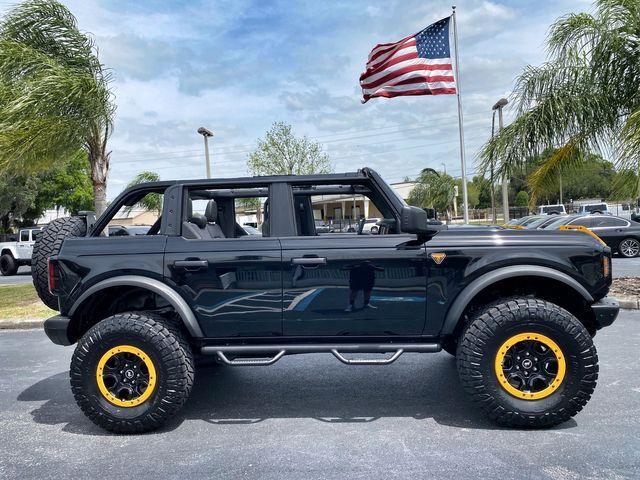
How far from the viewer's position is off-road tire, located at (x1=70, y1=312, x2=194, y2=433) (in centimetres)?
384

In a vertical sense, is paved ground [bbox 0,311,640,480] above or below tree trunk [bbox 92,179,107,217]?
below

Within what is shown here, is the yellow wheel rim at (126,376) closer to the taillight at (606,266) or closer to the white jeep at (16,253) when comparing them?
the taillight at (606,266)

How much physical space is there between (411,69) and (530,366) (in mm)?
8597

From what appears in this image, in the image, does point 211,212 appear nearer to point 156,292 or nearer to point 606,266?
point 156,292

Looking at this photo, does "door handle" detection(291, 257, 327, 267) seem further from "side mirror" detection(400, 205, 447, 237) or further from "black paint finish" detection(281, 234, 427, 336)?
"side mirror" detection(400, 205, 447, 237)

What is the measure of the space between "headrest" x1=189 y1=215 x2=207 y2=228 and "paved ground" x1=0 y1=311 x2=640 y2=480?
60.2 inches

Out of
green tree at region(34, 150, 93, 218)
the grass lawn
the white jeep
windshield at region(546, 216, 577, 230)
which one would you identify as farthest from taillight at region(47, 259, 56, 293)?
green tree at region(34, 150, 93, 218)

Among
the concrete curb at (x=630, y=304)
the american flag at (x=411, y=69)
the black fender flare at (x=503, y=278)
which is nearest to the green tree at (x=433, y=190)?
the american flag at (x=411, y=69)

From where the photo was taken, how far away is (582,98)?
8859 millimetres

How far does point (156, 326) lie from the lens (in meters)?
3.91

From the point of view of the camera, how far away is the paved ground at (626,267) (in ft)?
37.6

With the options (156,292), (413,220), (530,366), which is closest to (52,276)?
(156,292)

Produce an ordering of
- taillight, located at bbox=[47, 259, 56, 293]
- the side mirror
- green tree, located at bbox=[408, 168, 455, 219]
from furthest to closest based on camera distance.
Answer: green tree, located at bbox=[408, 168, 455, 219] → taillight, located at bbox=[47, 259, 56, 293] → the side mirror

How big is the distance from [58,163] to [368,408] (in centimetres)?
941
